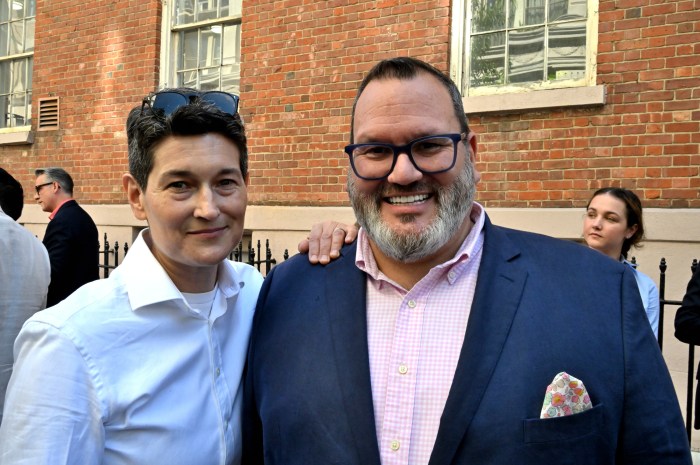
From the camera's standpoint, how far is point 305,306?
2.08 m

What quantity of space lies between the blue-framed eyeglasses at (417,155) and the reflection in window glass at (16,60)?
359 inches

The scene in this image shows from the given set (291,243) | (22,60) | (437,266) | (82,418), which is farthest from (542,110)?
(22,60)

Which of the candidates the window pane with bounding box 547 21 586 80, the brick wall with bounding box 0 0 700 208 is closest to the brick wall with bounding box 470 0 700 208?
the brick wall with bounding box 0 0 700 208

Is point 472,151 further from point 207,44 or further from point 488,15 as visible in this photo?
point 207,44

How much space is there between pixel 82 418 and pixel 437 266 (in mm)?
1079

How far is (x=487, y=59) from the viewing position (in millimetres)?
6129

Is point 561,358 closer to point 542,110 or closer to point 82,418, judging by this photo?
point 82,418

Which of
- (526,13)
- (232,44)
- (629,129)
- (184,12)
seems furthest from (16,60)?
(629,129)

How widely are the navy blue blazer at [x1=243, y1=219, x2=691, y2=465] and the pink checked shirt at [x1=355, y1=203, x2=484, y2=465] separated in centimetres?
5

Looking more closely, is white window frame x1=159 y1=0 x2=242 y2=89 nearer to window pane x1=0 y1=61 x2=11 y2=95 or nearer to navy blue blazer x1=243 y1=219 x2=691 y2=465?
window pane x1=0 y1=61 x2=11 y2=95

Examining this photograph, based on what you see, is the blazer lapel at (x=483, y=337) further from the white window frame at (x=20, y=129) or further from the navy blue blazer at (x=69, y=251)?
the white window frame at (x=20, y=129)

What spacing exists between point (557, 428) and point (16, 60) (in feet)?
34.0

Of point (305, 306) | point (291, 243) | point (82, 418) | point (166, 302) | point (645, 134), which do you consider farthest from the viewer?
point (291, 243)

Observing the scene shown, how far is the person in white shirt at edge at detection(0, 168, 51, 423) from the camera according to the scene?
3139 millimetres
